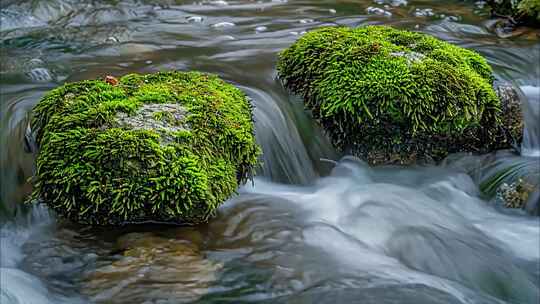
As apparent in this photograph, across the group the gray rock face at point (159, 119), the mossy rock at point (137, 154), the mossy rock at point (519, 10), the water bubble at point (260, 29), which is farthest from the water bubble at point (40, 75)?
the mossy rock at point (519, 10)

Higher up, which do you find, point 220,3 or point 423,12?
point 220,3

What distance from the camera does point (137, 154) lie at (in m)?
3.78

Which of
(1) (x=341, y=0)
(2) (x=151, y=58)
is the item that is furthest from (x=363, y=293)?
(1) (x=341, y=0)

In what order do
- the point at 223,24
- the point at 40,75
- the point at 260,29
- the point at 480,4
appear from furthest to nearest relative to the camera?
the point at 480,4 < the point at 223,24 < the point at 260,29 < the point at 40,75

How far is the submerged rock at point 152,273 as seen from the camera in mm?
3482

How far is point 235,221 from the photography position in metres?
4.34

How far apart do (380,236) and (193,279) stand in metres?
1.53

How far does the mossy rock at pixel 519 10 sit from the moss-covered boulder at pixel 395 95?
3.16 meters

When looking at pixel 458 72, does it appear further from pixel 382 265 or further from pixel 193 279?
pixel 193 279

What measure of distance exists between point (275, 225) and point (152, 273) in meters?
1.08

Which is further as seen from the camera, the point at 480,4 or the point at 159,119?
the point at 480,4

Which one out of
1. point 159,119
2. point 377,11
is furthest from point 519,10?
point 159,119

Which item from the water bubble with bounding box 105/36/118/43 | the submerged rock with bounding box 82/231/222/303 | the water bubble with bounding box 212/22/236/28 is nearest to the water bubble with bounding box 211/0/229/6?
the water bubble with bounding box 212/22/236/28

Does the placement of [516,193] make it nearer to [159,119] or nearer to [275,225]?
[275,225]
